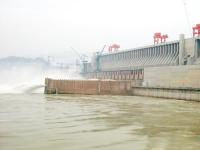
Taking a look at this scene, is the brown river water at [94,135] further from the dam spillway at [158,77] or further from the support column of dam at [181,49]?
the support column of dam at [181,49]

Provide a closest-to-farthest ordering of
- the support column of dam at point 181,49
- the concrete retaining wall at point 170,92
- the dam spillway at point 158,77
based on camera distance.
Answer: the concrete retaining wall at point 170,92
the dam spillway at point 158,77
the support column of dam at point 181,49

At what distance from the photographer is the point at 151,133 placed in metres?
15.6

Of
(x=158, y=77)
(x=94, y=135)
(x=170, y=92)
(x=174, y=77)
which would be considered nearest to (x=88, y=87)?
(x=158, y=77)

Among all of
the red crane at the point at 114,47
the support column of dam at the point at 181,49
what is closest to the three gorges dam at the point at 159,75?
the support column of dam at the point at 181,49

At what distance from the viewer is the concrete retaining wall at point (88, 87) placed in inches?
2179

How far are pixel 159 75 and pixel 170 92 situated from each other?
6.16m

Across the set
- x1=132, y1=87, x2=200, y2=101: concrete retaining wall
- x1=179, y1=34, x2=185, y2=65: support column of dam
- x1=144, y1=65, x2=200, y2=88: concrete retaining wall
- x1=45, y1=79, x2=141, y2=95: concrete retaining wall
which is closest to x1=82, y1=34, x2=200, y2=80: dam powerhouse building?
x1=179, y1=34, x2=185, y2=65: support column of dam

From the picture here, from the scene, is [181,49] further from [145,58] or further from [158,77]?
[145,58]

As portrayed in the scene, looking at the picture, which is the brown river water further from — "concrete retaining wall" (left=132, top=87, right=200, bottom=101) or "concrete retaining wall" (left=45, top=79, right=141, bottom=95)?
"concrete retaining wall" (left=45, top=79, right=141, bottom=95)

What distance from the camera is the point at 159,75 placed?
179 ft

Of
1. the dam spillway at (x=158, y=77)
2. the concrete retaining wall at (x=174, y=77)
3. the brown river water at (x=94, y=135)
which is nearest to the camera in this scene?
the brown river water at (x=94, y=135)

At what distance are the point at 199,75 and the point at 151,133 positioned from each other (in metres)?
32.6

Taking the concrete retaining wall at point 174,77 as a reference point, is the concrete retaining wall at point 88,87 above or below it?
below

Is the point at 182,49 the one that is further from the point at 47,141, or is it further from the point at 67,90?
the point at 47,141
